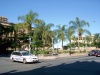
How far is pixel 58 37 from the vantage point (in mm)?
64188

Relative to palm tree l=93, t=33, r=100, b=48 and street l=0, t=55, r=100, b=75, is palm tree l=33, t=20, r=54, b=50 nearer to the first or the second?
street l=0, t=55, r=100, b=75

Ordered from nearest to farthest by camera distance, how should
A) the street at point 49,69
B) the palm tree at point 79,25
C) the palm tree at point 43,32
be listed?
1. the street at point 49,69
2. the palm tree at point 43,32
3. the palm tree at point 79,25

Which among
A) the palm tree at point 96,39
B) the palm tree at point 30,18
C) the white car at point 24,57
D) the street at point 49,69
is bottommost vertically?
the street at point 49,69

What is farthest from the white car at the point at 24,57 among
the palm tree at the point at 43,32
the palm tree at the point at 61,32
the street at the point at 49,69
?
the palm tree at the point at 61,32

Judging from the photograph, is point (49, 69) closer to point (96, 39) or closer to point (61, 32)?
point (61, 32)

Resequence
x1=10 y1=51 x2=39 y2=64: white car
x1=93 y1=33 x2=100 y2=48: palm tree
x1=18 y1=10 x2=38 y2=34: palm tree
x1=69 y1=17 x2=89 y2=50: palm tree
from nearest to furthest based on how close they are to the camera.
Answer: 1. x1=10 y1=51 x2=39 y2=64: white car
2. x1=18 y1=10 x2=38 y2=34: palm tree
3. x1=69 y1=17 x2=89 y2=50: palm tree
4. x1=93 y1=33 x2=100 y2=48: palm tree

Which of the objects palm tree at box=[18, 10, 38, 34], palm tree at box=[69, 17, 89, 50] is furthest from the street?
palm tree at box=[69, 17, 89, 50]

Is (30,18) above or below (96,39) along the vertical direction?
above

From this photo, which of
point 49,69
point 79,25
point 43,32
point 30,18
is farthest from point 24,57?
point 79,25

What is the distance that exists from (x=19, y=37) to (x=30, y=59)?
32.0 metres

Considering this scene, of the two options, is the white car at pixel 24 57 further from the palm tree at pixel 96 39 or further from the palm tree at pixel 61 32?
the palm tree at pixel 96 39

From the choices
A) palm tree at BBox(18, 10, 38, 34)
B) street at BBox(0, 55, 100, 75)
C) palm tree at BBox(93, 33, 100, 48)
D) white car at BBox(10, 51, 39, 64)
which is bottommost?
street at BBox(0, 55, 100, 75)

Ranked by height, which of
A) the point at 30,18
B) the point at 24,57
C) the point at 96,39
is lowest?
the point at 24,57

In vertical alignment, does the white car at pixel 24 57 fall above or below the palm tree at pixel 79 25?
below
